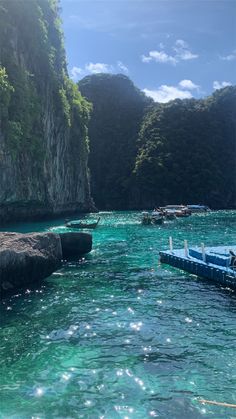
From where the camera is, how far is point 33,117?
51.8 metres

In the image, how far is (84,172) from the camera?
85.4 meters

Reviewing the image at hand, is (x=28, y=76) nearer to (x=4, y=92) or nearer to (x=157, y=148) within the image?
(x=4, y=92)

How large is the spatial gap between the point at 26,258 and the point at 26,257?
66 millimetres

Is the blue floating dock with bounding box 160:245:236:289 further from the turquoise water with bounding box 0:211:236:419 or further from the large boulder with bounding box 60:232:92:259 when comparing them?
the large boulder with bounding box 60:232:92:259

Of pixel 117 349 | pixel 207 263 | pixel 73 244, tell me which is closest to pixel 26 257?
pixel 117 349

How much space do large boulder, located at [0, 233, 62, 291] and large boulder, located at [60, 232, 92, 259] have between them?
598cm

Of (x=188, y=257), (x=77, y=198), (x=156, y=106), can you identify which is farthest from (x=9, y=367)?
(x=156, y=106)

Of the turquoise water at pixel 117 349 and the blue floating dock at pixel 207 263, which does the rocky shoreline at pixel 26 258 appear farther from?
the blue floating dock at pixel 207 263

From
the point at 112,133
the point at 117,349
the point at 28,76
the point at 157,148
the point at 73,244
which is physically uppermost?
the point at 112,133

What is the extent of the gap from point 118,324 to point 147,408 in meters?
4.83

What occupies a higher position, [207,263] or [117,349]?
[207,263]

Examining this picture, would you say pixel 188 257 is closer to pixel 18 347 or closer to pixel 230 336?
pixel 230 336

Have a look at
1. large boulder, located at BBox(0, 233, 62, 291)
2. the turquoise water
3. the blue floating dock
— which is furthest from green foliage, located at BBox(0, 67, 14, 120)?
the turquoise water

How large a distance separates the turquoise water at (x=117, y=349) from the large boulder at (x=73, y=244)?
610 cm
